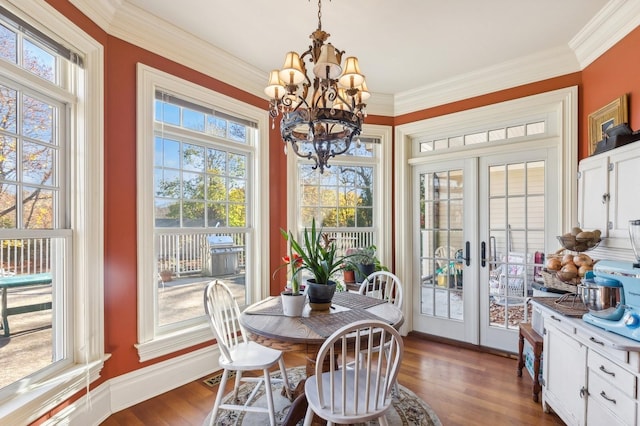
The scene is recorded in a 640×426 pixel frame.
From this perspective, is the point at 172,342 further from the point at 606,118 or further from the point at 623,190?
the point at 606,118

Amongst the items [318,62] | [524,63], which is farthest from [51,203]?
[524,63]

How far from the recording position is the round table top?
5.61 ft

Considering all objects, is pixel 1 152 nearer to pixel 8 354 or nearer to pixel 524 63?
pixel 8 354

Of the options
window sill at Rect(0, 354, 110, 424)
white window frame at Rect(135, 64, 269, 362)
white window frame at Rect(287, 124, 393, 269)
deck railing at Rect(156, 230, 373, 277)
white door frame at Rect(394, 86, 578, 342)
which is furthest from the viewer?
white window frame at Rect(287, 124, 393, 269)

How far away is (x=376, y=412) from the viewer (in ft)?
5.03

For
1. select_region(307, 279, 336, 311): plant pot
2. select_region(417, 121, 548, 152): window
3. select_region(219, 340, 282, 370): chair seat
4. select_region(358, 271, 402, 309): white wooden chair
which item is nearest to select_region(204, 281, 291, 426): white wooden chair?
select_region(219, 340, 282, 370): chair seat

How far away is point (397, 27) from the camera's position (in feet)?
8.22

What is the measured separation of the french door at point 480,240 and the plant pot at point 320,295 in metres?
2.10

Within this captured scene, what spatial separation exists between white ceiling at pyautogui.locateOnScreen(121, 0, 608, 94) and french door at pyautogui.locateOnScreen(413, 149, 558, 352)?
42.1 inches

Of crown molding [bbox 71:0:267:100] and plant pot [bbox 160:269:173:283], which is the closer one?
crown molding [bbox 71:0:267:100]

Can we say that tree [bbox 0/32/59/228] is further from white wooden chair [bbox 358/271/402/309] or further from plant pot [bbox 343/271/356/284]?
plant pot [bbox 343/271/356/284]

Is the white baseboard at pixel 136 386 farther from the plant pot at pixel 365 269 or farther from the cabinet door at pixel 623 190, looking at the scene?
the cabinet door at pixel 623 190

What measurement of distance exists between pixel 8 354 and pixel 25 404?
0.93 feet

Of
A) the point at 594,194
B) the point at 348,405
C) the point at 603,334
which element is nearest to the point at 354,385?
the point at 348,405
